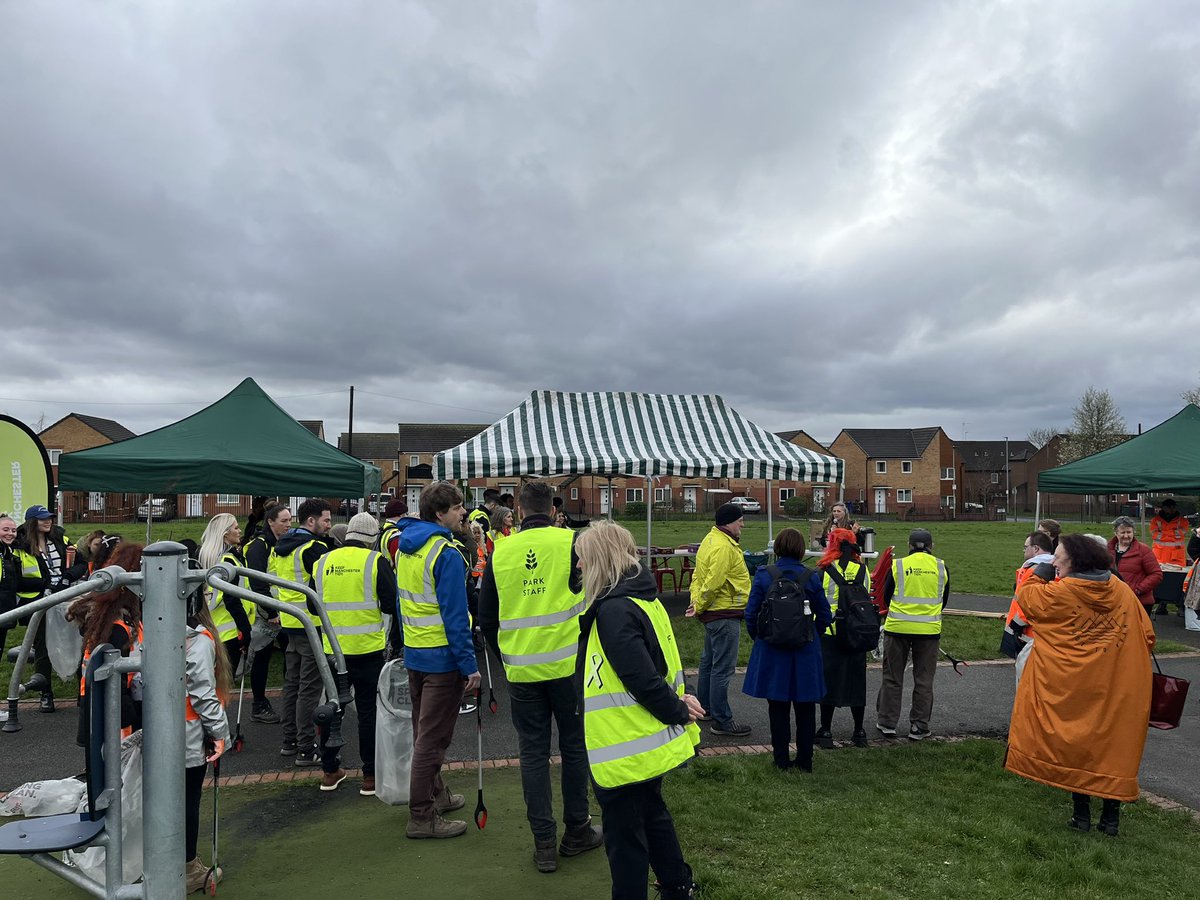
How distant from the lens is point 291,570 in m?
6.68

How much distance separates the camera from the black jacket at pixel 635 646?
10.8 feet

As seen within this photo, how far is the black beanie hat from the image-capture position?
6355 mm

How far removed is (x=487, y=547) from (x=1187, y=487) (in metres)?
11.1

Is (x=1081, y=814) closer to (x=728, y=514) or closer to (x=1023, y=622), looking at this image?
(x=1023, y=622)

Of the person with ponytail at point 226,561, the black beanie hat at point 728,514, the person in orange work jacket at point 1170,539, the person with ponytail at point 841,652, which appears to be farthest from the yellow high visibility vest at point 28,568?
the person in orange work jacket at point 1170,539

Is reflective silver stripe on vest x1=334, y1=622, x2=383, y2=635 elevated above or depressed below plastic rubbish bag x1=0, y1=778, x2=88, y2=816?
above

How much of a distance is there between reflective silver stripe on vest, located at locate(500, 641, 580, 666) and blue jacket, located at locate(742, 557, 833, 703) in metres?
1.86

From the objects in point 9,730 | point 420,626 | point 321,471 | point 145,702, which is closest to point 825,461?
point 321,471

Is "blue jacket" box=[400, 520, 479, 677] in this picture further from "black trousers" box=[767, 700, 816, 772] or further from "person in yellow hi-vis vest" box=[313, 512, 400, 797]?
"black trousers" box=[767, 700, 816, 772]

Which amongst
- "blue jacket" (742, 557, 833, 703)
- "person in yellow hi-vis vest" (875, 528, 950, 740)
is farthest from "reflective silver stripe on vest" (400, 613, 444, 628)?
"person in yellow hi-vis vest" (875, 528, 950, 740)

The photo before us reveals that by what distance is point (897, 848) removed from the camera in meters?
4.54

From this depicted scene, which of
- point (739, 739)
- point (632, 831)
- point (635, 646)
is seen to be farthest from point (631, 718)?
point (739, 739)

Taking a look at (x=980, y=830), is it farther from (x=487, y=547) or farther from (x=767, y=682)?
(x=487, y=547)

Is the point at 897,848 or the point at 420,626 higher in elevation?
the point at 420,626
